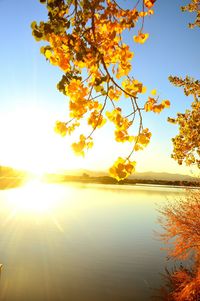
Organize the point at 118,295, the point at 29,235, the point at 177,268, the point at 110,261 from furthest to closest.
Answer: the point at 29,235
the point at 110,261
the point at 177,268
the point at 118,295

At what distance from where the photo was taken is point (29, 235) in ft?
161

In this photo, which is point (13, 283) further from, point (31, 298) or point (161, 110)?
point (161, 110)

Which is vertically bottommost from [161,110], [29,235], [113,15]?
[29,235]

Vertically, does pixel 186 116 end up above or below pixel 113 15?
above

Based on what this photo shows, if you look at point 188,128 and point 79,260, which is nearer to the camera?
point 188,128

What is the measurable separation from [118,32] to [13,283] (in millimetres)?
25655

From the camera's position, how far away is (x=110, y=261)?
114 feet

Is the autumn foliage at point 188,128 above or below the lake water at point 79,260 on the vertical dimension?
above

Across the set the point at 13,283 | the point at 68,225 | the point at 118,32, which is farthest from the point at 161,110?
the point at 68,225

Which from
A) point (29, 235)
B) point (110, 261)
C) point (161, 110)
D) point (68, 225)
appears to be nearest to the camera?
point (161, 110)

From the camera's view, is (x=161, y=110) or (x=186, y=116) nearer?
(x=161, y=110)

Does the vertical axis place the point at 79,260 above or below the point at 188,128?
below

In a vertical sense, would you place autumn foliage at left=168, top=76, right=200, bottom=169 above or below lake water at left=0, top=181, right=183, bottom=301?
above

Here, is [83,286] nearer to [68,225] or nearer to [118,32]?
[118,32]
